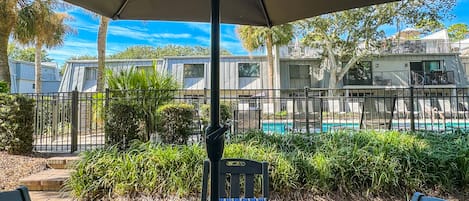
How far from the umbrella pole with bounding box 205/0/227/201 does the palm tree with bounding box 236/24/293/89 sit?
51.8ft

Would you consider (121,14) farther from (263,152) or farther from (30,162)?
(30,162)

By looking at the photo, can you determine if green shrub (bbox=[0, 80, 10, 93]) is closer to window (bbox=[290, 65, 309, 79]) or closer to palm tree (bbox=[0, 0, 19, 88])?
palm tree (bbox=[0, 0, 19, 88])

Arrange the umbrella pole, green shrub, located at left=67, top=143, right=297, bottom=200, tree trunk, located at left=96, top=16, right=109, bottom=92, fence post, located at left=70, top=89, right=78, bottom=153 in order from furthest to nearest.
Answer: tree trunk, located at left=96, top=16, right=109, bottom=92 → fence post, located at left=70, top=89, right=78, bottom=153 → green shrub, located at left=67, top=143, right=297, bottom=200 → the umbrella pole

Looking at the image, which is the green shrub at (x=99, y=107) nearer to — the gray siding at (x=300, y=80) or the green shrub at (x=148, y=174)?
the green shrub at (x=148, y=174)

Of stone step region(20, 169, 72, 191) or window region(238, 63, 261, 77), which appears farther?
window region(238, 63, 261, 77)

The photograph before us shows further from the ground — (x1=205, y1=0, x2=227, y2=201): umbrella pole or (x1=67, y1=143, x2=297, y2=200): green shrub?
(x1=205, y1=0, x2=227, y2=201): umbrella pole

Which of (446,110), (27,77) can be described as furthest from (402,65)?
(27,77)

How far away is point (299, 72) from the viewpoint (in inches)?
779

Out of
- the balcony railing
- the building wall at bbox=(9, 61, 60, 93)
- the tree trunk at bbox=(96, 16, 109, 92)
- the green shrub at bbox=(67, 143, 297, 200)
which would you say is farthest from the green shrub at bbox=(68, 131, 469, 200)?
the building wall at bbox=(9, 61, 60, 93)

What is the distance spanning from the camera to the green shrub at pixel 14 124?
4766 millimetres

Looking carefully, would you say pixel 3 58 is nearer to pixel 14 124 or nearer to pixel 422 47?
pixel 14 124

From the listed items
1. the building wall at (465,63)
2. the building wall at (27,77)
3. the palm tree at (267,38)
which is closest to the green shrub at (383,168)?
the palm tree at (267,38)

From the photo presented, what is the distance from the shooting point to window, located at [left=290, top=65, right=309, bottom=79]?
19.7 meters

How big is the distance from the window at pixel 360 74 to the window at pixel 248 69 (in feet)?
22.1
